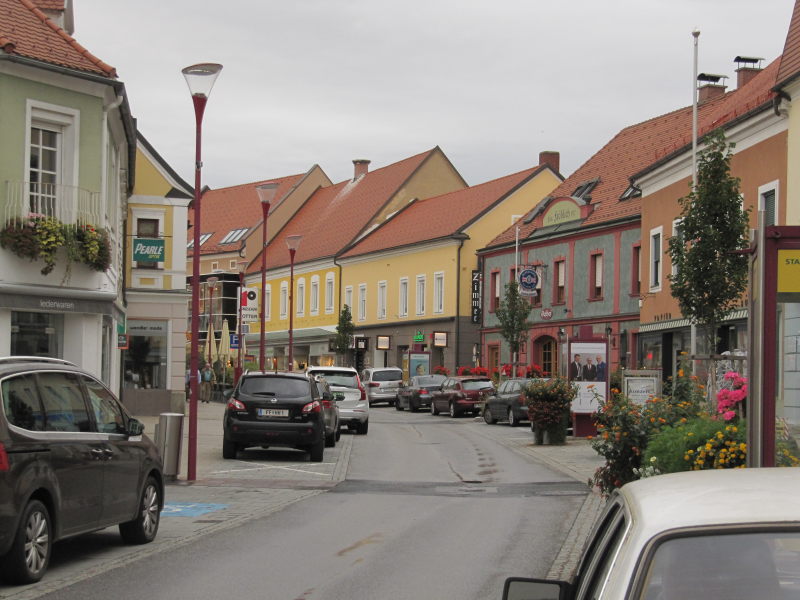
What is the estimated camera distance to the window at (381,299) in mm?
71188

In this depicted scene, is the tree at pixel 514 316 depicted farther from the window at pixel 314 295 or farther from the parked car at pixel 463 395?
the window at pixel 314 295

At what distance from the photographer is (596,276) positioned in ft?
164

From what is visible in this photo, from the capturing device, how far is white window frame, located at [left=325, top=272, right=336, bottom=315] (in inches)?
3056

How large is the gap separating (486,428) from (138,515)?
27.2 meters

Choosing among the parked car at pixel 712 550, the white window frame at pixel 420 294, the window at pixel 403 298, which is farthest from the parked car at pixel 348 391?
the window at pixel 403 298

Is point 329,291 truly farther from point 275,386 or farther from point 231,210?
point 275,386

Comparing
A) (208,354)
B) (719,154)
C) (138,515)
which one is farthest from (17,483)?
(208,354)

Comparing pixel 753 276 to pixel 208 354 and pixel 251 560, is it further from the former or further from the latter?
pixel 208 354

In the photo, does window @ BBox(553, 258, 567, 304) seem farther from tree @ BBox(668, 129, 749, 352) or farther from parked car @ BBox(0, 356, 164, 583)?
parked car @ BBox(0, 356, 164, 583)

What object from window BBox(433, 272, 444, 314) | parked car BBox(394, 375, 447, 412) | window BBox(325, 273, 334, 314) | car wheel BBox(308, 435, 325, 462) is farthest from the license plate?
window BBox(325, 273, 334, 314)

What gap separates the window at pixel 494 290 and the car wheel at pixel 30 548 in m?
50.5

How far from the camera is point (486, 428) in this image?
128 ft

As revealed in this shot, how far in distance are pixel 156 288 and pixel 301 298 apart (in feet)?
135

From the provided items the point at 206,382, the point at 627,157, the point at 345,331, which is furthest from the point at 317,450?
the point at 345,331
